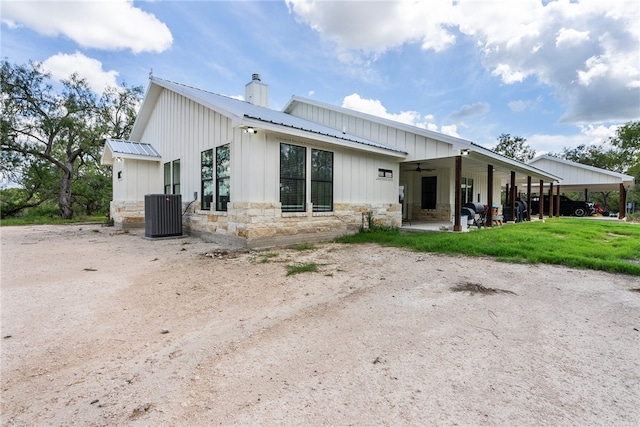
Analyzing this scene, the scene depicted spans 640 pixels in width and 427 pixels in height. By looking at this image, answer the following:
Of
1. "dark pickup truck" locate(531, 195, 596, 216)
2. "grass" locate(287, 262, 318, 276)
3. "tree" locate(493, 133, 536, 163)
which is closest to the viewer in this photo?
"grass" locate(287, 262, 318, 276)

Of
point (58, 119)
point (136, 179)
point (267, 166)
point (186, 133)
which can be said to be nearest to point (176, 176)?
point (186, 133)

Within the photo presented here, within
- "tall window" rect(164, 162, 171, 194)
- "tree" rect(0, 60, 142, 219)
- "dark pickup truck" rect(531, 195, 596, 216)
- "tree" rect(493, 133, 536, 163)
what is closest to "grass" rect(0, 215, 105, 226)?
"tree" rect(0, 60, 142, 219)

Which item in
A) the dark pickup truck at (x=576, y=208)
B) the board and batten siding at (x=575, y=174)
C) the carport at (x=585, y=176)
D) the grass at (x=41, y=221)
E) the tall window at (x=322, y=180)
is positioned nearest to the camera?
the tall window at (x=322, y=180)

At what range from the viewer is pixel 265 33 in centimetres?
1102

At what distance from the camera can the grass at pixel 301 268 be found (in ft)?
16.2

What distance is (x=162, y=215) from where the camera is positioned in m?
8.95

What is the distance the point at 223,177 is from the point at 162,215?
2651 mm

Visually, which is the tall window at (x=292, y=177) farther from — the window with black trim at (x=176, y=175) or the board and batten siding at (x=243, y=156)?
the window with black trim at (x=176, y=175)

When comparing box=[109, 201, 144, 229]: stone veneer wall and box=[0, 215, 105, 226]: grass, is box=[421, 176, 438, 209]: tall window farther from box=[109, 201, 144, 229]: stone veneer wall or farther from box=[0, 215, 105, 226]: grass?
box=[0, 215, 105, 226]: grass

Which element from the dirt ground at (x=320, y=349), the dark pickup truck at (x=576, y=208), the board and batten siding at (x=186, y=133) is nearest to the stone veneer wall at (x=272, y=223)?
the board and batten siding at (x=186, y=133)

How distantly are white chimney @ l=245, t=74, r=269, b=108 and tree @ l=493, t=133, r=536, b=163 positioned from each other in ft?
99.9

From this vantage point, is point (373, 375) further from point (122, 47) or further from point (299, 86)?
point (122, 47)

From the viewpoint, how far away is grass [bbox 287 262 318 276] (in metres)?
4.95

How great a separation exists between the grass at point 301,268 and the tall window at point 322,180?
120 inches
